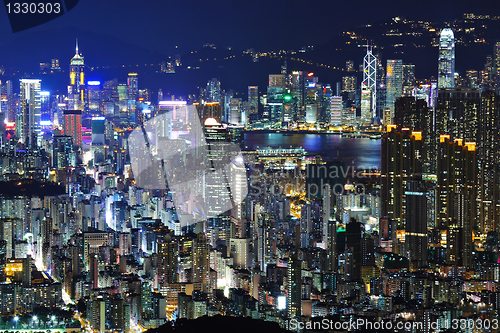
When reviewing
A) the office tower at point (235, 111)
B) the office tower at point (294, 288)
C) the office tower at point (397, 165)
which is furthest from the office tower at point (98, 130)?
the office tower at point (294, 288)

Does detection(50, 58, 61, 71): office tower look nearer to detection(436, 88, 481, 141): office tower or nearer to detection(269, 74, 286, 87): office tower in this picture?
detection(269, 74, 286, 87): office tower

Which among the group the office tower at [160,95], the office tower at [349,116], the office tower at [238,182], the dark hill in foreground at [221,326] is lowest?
the dark hill in foreground at [221,326]

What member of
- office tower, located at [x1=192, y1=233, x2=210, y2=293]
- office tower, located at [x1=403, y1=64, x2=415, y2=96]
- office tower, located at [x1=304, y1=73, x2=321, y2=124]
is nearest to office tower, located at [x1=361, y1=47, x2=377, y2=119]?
office tower, located at [x1=403, y1=64, x2=415, y2=96]

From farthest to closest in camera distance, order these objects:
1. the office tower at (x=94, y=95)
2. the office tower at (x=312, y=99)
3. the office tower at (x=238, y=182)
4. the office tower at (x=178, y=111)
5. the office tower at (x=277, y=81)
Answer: the office tower at (x=94, y=95)
the office tower at (x=312, y=99)
the office tower at (x=277, y=81)
the office tower at (x=178, y=111)
the office tower at (x=238, y=182)

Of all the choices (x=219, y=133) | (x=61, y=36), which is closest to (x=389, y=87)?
(x=219, y=133)

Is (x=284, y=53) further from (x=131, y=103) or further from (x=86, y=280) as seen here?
(x=86, y=280)

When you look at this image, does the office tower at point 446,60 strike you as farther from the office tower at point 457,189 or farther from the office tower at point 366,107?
the office tower at point 366,107
